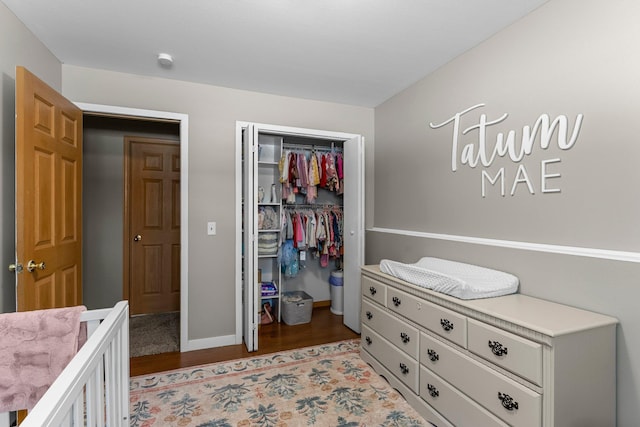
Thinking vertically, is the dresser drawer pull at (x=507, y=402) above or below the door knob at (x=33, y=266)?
below

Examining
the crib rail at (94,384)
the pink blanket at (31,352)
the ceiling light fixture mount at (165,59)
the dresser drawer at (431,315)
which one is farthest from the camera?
the ceiling light fixture mount at (165,59)

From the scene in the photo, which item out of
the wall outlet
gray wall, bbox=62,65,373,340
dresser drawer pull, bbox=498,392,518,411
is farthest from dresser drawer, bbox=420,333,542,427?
the wall outlet

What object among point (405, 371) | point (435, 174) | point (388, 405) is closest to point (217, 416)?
point (388, 405)

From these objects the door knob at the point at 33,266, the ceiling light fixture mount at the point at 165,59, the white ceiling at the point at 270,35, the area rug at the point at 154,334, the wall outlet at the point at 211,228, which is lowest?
the area rug at the point at 154,334

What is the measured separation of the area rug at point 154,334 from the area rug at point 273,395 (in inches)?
19.7

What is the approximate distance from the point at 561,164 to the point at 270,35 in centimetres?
187

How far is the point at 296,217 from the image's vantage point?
3395 mm

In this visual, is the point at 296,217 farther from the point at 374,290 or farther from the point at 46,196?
the point at 46,196

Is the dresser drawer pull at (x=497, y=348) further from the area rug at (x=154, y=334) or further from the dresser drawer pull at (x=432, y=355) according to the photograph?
the area rug at (x=154, y=334)

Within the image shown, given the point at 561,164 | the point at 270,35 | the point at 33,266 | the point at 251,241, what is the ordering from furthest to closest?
1. the point at 251,241
2. the point at 270,35
3. the point at 33,266
4. the point at 561,164

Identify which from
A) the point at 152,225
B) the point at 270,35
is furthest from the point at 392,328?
the point at 152,225

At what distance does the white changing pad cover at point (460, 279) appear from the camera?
64.1 inches

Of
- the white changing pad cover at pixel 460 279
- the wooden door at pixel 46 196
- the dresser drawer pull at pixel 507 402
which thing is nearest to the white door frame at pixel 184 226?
the wooden door at pixel 46 196

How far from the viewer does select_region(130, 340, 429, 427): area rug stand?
5.92 ft
